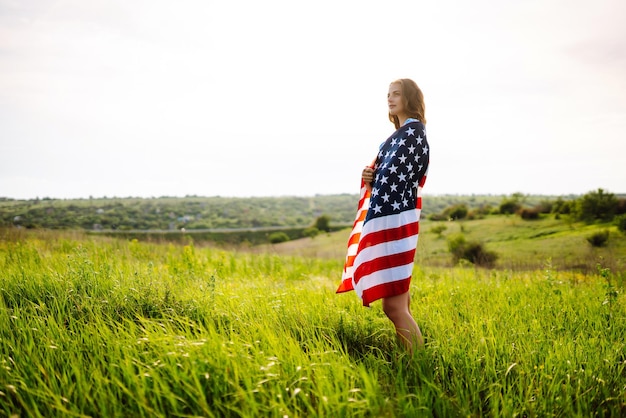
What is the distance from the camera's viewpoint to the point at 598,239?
1828 cm

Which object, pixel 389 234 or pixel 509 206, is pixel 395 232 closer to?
pixel 389 234

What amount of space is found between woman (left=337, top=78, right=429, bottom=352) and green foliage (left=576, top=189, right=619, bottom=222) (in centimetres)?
2325

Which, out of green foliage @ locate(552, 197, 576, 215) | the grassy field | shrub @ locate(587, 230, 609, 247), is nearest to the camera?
the grassy field

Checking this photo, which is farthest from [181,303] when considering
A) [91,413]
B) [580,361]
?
[580,361]

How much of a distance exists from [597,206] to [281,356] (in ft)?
84.2

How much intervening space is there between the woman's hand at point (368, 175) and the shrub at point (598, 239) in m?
18.0

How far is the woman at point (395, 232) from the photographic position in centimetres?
361

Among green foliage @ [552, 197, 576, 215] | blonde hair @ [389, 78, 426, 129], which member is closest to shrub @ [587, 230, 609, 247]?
green foliage @ [552, 197, 576, 215]

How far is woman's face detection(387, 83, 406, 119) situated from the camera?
154 inches

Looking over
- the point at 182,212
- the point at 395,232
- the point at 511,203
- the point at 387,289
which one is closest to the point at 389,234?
the point at 395,232

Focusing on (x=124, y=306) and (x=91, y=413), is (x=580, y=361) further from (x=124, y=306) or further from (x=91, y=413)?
(x=124, y=306)

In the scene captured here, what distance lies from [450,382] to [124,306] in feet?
10.5

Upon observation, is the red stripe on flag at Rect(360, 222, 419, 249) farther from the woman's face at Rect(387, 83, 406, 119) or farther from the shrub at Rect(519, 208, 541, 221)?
the shrub at Rect(519, 208, 541, 221)

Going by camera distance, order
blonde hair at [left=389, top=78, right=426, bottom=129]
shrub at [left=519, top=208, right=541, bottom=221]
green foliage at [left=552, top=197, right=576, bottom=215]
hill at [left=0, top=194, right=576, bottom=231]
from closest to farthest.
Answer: blonde hair at [left=389, top=78, right=426, bottom=129] < green foliage at [left=552, top=197, right=576, bottom=215] < shrub at [left=519, top=208, right=541, bottom=221] < hill at [left=0, top=194, right=576, bottom=231]
